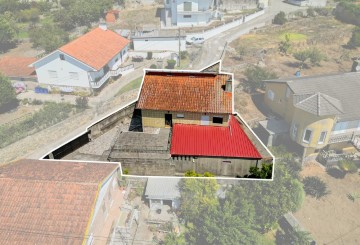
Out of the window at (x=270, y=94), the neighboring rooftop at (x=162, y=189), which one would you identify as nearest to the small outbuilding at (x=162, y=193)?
the neighboring rooftop at (x=162, y=189)

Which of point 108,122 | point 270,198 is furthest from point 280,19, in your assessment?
point 108,122

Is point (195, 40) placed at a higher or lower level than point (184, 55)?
higher

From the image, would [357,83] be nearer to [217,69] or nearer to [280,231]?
[280,231]

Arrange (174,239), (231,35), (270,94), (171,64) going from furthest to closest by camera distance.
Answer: (231,35) < (171,64) < (270,94) < (174,239)

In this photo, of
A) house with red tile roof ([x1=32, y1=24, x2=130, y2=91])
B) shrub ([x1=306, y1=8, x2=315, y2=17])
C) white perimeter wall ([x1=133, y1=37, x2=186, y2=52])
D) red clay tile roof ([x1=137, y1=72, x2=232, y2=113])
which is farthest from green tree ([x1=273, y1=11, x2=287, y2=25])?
red clay tile roof ([x1=137, y1=72, x2=232, y2=113])

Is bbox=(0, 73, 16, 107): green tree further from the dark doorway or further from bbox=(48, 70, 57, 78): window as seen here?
the dark doorway

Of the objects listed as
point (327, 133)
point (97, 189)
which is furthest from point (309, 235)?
point (97, 189)

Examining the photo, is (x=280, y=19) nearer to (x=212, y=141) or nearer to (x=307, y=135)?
(x=307, y=135)

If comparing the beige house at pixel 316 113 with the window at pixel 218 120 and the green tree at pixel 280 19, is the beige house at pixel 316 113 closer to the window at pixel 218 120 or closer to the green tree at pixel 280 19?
the window at pixel 218 120
